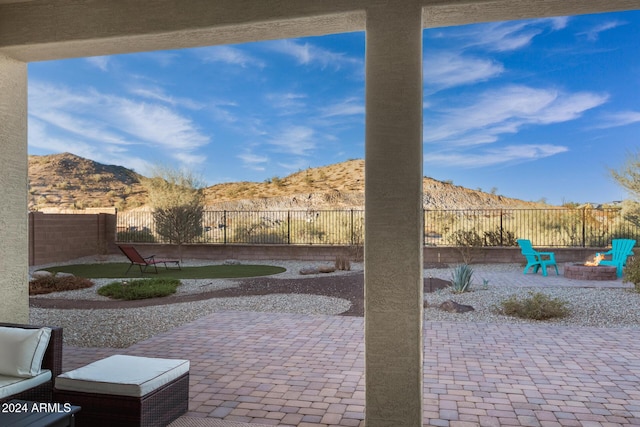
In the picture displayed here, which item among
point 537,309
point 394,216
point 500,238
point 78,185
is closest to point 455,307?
point 537,309

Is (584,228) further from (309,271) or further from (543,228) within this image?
(309,271)

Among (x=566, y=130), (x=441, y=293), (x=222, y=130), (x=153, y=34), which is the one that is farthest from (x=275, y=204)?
(x=153, y=34)

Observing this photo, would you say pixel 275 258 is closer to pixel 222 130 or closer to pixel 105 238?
pixel 105 238

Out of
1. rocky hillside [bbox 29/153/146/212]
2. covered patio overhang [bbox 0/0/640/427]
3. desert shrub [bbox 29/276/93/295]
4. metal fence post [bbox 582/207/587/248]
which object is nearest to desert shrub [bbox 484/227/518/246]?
metal fence post [bbox 582/207/587/248]

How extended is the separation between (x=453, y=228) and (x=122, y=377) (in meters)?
15.9

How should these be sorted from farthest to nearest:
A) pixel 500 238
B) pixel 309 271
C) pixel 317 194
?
pixel 317 194 < pixel 500 238 < pixel 309 271

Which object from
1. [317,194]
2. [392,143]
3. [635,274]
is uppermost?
[317,194]

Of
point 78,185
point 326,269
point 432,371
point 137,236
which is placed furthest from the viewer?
point 78,185

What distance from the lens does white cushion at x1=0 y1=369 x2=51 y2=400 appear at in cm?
264

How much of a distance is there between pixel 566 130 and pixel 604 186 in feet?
12.2

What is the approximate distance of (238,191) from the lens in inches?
1371

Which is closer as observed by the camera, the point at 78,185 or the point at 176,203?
the point at 176,203

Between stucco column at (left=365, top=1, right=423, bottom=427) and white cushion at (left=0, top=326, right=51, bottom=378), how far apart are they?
211 cm

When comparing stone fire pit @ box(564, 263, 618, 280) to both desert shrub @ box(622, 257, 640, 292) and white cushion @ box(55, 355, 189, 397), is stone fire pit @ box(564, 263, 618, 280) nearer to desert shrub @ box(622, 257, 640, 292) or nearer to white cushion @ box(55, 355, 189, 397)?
desert shrub @ box(622, 257, 640, 292)
